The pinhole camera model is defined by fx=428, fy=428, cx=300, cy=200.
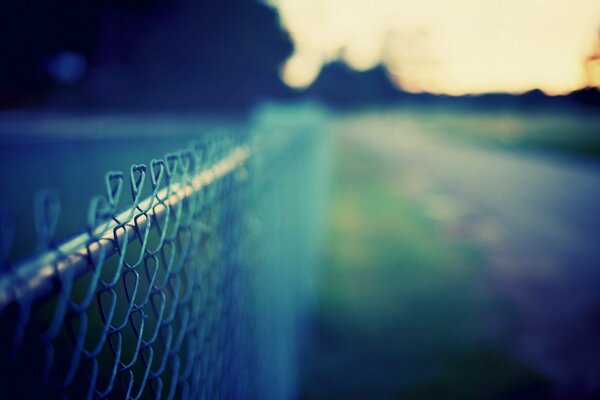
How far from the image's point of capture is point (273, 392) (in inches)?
105

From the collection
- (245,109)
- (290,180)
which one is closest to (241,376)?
(290,180)

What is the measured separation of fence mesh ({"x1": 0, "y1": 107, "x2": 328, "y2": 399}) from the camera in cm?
65

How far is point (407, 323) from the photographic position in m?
4.45

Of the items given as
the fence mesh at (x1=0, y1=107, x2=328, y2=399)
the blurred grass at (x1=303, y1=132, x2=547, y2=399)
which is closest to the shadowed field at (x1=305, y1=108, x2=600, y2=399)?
the blurred grass at (x1=303, y1=132, x2=547, y2=399)

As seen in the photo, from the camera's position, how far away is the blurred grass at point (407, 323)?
3.58 m

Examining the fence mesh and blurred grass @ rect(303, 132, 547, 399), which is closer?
the fence mesh

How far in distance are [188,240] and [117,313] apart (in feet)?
9.98

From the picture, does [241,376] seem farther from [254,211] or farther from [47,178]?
[47,178]

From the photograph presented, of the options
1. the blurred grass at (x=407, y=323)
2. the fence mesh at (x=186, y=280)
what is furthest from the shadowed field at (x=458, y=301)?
the fence mesh at (x=186, y=280)

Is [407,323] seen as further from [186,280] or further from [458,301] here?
[186,280]

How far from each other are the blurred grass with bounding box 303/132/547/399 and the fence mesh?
1.76 ft

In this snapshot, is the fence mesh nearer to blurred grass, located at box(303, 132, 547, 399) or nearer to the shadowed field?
blurred grass, located at box(303, 132, 547, 399)

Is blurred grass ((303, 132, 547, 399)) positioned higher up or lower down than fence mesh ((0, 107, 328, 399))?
lower down

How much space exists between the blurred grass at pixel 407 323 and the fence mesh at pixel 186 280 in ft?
1.76
